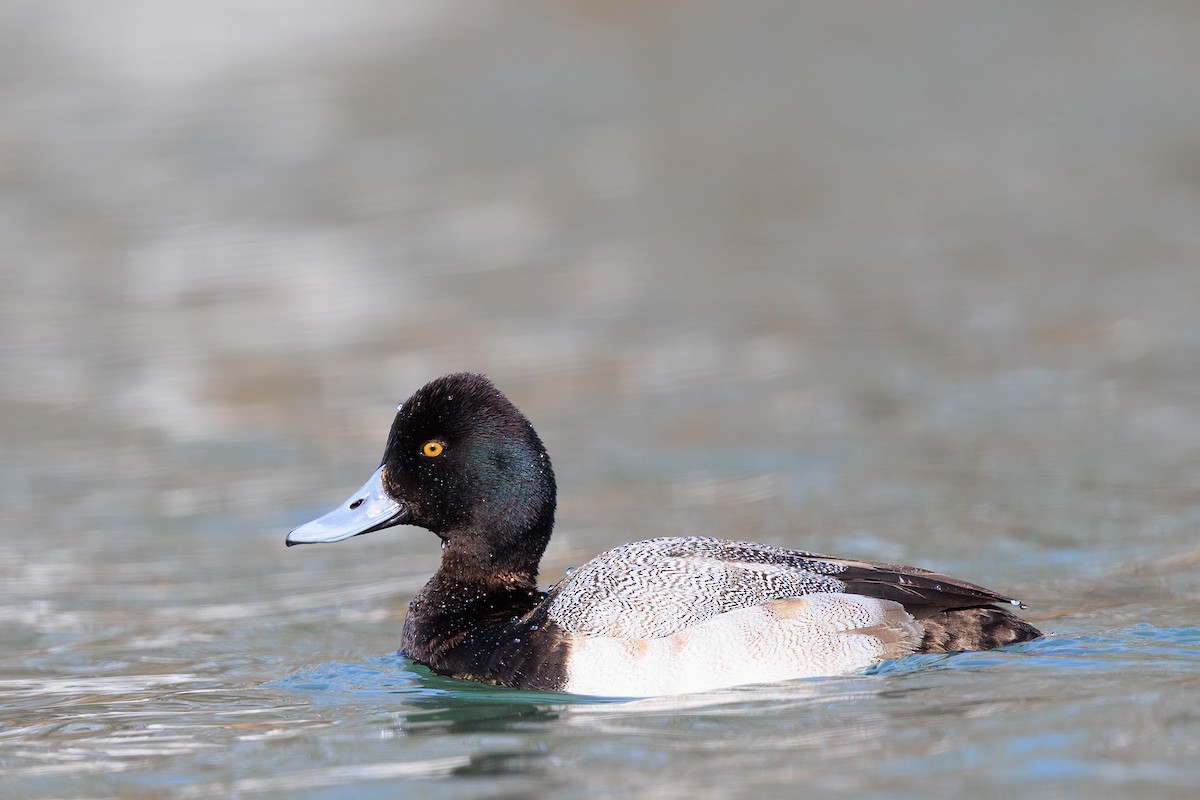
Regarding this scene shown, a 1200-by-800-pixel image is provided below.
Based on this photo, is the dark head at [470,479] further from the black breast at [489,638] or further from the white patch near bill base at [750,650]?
the white patch near bill base at [750,650]

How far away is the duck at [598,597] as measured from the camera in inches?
258

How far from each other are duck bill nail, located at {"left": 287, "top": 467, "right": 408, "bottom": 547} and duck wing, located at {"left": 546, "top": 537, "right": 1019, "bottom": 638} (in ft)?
2.99

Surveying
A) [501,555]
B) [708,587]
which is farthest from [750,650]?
[501,555]

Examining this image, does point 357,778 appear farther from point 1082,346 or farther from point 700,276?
point 700,276

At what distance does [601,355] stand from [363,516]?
6398 mm

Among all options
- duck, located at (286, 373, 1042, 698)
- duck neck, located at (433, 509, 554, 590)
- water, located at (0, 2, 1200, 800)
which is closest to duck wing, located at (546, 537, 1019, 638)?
duck, located at (286, 373, 1042, 698)

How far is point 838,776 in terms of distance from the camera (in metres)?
5.45

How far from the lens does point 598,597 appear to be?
6816 mm

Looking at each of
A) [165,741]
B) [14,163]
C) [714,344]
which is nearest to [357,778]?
[165,741]

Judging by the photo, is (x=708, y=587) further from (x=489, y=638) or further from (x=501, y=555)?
(x=501, y=555)

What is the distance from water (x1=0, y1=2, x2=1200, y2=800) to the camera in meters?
6.24

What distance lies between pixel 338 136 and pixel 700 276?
651 cm

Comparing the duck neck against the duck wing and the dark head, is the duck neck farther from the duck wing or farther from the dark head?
the duck wing

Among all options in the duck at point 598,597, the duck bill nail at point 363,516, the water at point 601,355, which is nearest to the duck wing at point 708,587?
the duck at point 598,597
